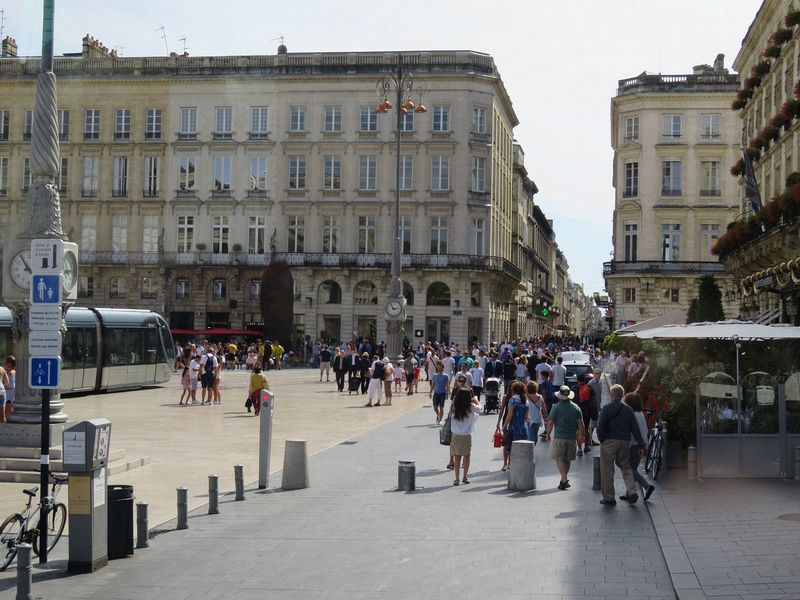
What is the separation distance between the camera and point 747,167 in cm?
3056

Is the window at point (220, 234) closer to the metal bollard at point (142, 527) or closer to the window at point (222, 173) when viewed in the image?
the window at point (222, 173)

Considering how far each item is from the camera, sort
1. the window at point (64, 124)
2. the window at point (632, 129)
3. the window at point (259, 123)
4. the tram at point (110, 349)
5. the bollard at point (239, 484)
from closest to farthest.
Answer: the bollard at point (239, 484)
the tram at point (110, 349)
the window at point (259, 123)
the window at point (632, 129)
the window at point (64, 124)

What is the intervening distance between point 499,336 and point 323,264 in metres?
14.0

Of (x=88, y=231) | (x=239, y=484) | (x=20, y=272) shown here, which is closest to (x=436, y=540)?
(x=239, y=484)

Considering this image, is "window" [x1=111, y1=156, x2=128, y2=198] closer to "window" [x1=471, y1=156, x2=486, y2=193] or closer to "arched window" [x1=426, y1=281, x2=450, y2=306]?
"arched window" [x1=426, y1=281, x2=450, y2=306]

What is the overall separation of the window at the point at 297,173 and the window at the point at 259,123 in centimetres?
246

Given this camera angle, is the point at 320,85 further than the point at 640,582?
Yes

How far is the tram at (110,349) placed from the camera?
3203cm

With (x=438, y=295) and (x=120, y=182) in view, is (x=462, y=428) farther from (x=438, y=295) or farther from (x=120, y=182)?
(x=120, y=182)

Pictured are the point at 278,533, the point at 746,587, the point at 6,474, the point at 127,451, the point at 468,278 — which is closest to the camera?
the point at 746,587

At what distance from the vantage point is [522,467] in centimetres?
1491

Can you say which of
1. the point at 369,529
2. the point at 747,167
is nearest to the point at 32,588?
the point at 369,529

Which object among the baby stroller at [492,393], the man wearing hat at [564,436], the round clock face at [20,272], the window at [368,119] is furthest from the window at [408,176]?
the man wearing hat at [564,436]

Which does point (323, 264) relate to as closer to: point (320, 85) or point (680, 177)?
Answer: point (320, 85)
